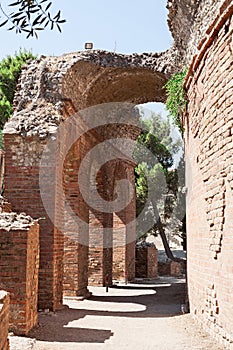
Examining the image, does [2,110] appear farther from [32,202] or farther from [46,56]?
[32,202]

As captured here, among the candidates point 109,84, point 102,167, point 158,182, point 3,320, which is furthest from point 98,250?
point 158,182

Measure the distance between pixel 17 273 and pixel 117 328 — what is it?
2.01m

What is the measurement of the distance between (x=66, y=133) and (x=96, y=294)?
466 centimetres

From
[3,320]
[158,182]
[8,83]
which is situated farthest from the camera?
[158,182]

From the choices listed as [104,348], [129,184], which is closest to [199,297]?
[104,348]

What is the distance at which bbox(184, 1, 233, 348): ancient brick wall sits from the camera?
5.28 m

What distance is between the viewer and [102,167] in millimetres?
14289

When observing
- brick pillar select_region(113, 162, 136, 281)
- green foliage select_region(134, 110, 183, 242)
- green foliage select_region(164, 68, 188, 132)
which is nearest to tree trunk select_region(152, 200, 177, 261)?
green foliage select_region(134, 110, 183, 242)

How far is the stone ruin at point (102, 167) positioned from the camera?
18.3 ft

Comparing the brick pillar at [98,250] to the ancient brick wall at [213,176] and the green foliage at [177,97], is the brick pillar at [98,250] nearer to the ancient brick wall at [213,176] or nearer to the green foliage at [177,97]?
the green foliage at [177,97]

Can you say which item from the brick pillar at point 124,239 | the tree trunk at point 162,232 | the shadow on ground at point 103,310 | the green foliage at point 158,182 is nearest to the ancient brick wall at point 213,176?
the shadow on ground at point 103,310

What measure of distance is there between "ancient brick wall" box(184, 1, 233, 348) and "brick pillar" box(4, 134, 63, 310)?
101 inches

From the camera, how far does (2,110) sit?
1764 centimetres

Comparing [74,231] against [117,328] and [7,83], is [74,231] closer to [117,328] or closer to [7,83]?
[117,328]
